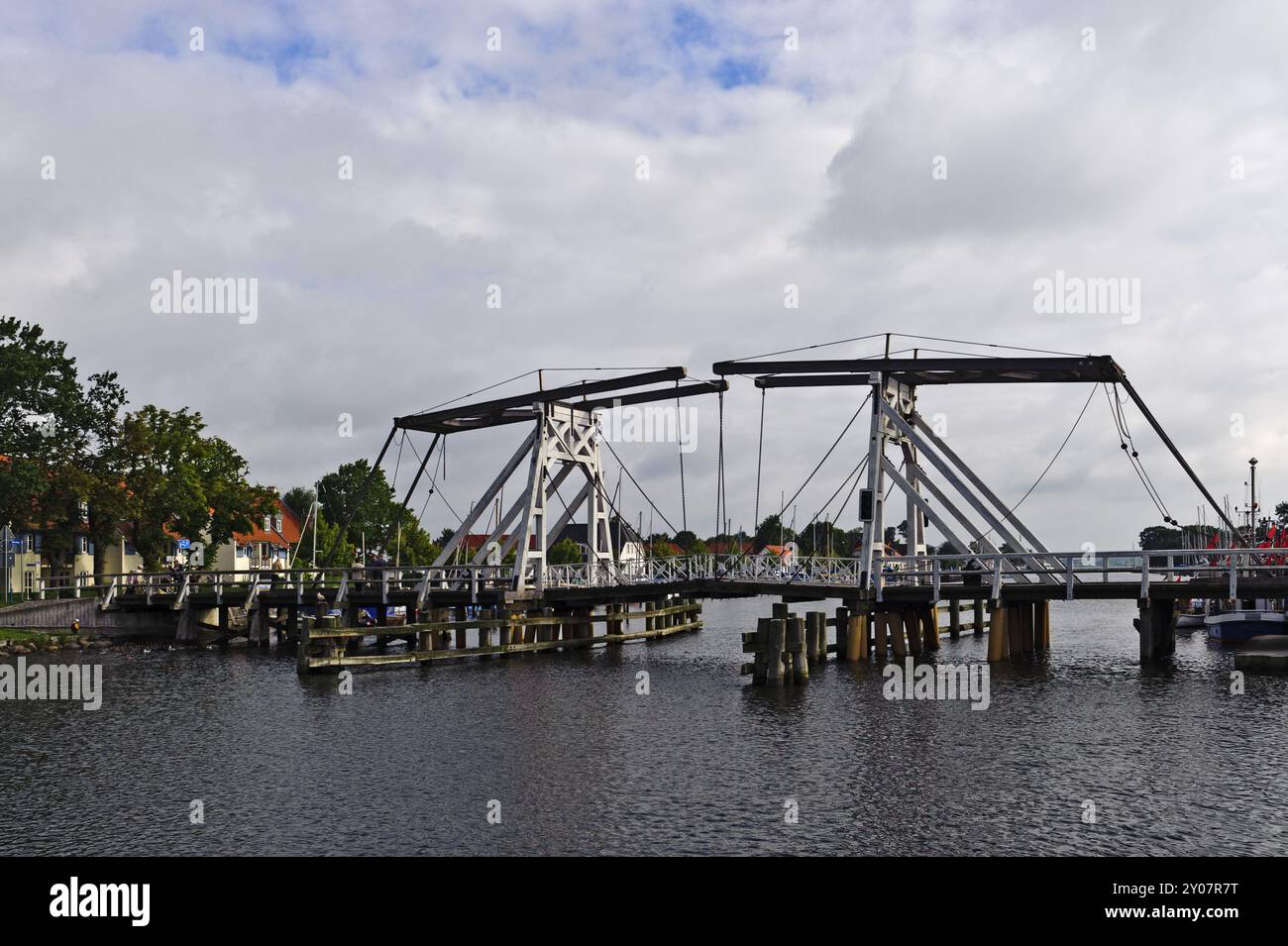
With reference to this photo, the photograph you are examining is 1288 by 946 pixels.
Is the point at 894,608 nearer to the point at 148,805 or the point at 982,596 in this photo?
the point at 982,596

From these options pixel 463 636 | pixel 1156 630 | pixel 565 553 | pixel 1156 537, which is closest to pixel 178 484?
pixel 463 636

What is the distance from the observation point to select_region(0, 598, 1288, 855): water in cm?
1368

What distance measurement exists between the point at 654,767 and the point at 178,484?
38122 millimetres

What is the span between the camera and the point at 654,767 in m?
17.6

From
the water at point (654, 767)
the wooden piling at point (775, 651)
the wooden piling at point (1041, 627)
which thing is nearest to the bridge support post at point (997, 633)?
the water at point (654, 767)

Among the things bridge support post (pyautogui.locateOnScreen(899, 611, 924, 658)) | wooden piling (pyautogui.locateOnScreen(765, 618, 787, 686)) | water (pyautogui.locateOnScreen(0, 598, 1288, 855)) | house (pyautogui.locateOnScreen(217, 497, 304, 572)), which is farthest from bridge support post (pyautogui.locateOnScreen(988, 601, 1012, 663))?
house (pyautogui.locateOnScreen(217, 497, 304, 572))

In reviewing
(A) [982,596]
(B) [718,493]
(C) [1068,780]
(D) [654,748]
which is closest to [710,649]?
(B) [718,493]

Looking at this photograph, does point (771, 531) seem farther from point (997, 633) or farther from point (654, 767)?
point (654, 767)

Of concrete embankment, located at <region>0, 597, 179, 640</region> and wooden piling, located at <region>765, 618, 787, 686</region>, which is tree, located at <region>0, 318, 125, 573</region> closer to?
concrete embankment, located at <region>0, 597, 179, 640</region>

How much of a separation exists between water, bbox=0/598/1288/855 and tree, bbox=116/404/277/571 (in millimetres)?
22501
